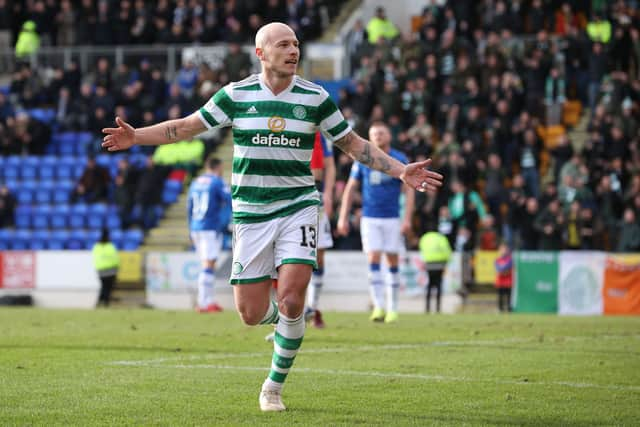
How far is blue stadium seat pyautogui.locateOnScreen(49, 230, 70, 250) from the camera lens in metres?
31.3

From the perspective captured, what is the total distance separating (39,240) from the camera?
104ft

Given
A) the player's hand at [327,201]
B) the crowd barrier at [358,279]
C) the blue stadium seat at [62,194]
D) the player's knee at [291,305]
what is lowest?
the crowd barrier at [358,279]

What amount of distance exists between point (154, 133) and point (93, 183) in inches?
Answer: 934

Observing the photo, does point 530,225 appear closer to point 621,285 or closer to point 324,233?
point 621,285

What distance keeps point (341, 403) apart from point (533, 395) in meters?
1.51

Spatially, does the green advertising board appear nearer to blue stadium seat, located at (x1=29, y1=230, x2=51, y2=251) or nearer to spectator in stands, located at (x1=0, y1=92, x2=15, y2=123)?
blue stadium seat, located at (x1=29, y1=230, x2=51, y2=251)

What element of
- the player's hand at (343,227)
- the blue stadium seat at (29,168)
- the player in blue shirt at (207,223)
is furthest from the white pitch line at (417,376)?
the blue stadium seat at (29,168)

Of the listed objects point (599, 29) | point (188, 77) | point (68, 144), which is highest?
point (599, 29)

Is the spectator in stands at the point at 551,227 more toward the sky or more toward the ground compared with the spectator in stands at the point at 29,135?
more toward the ground

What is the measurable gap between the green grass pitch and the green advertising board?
8.87 metres

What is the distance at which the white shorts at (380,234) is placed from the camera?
1648cm

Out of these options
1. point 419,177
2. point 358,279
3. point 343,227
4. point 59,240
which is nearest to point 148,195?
point 59,240

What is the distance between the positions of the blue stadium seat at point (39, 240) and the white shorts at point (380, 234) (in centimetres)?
1678

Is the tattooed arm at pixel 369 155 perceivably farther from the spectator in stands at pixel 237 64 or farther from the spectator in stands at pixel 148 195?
the spectator in stands at pixel 237 64
